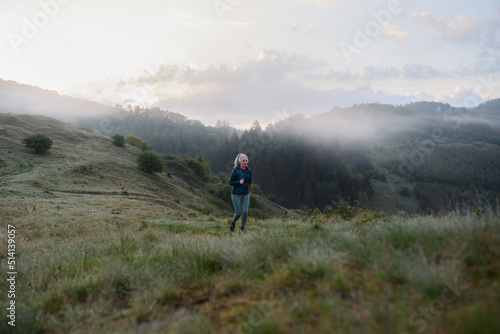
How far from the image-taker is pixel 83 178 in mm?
34469

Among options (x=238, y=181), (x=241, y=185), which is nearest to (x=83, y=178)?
(x=241, y=185)

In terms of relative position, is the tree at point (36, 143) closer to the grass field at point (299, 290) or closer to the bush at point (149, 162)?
the bush at point (149, 162)

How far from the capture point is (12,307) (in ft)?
10.2

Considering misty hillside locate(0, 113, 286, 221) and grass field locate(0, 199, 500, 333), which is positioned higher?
grass field locate(0, 199, 500, 333)

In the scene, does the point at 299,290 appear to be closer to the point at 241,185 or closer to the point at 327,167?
the point at 241,185

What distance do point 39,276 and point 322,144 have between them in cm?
12985

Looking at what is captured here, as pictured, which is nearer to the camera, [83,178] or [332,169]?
[83,178]

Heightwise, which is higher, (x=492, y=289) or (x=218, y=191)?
(x=492, y=289)

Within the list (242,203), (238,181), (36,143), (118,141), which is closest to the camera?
(238,181)

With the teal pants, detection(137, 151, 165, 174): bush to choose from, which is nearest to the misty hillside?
detection(137, 151, 165, 174): bush

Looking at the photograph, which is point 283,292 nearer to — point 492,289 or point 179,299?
point 179,299

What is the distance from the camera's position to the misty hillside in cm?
2359

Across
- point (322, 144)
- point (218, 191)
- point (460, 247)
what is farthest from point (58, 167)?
point (322, 144)

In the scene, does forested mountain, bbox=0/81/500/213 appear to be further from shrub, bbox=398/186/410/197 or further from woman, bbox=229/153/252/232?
woman, bbox=229/153/252/232
